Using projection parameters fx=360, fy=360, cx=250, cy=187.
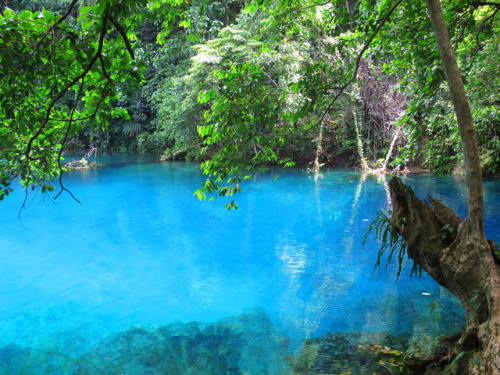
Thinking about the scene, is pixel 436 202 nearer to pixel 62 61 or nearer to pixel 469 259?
pixel 469 259

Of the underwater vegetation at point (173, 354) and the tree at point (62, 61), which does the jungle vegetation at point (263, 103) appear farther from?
the underwater vegetation at point (173, 354)

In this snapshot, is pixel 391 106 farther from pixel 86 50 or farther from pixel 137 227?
pixel 86 50

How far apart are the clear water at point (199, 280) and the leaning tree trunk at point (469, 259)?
4.43 ft

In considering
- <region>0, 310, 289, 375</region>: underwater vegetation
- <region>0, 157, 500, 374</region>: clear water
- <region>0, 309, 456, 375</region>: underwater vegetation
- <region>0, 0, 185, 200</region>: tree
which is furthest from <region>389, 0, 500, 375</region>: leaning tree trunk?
<region>0, 0, 185, 200</region>: tree

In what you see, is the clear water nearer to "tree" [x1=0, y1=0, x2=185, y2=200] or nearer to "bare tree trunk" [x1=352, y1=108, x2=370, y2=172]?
"tree" [x1=0, y1=0, x2=185, y2=200]

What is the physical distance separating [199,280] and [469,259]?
417cm

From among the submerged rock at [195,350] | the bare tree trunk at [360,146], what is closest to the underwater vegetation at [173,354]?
the submerged rock at [195,350]

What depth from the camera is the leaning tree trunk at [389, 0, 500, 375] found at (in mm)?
2205

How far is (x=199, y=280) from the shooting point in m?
5.86

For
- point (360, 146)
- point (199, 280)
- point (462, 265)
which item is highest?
point (360, 146)

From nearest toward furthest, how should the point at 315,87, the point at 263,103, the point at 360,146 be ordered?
the point at 263,103 → the point at 315,87 → the point at 360,146

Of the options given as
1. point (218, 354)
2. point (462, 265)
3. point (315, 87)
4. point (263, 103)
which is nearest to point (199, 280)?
point (218, 354)

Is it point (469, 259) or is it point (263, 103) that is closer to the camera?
point (469, 259)

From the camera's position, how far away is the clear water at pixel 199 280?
4.00 meters
